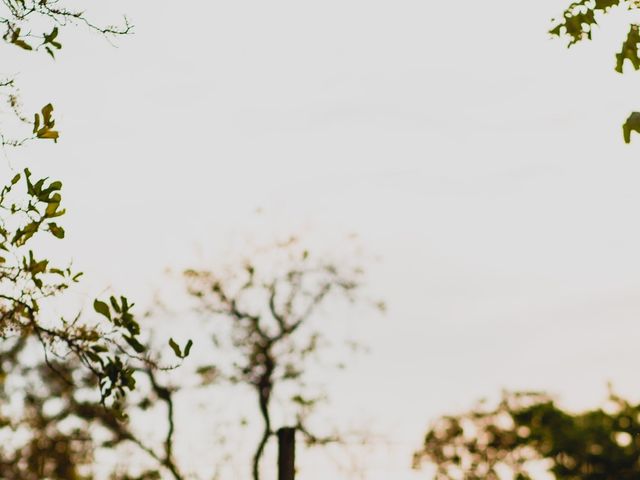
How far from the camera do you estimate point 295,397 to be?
96.7ft

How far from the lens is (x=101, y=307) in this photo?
4.20 meters

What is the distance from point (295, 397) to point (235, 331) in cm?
299

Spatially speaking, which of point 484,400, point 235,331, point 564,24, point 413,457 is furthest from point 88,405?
point 564,24

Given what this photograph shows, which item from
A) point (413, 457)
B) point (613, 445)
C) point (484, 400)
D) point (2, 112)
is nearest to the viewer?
point (2, 112)

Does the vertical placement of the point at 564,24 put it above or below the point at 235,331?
below

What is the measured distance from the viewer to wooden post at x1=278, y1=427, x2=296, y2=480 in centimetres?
886

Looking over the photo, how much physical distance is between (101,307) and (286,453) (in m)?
5.07

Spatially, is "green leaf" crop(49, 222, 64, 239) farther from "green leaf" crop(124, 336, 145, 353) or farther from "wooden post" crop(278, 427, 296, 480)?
"wooden post" crop(278, 427, 296, 480)

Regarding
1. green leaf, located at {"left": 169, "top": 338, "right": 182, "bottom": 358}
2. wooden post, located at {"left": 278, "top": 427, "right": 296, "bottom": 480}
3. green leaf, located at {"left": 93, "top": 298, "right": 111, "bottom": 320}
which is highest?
wooden post, located at {"left": 278, "top": 427, "right": 296, "bottom": 480}

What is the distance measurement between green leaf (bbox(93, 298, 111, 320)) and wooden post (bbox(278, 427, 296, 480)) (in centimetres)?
498

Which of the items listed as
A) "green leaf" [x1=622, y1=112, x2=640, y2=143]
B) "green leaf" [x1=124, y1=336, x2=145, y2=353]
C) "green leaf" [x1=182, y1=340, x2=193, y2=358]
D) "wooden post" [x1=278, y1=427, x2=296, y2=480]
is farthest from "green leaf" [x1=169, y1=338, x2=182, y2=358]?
"wooden post" [x1=278, y1=427, x2=296, y2=480]

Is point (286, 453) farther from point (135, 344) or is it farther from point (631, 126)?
point (631, 126)

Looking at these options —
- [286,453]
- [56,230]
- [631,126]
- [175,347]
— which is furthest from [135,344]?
[286,453]

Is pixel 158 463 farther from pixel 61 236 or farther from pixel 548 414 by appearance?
pixel 61 236
